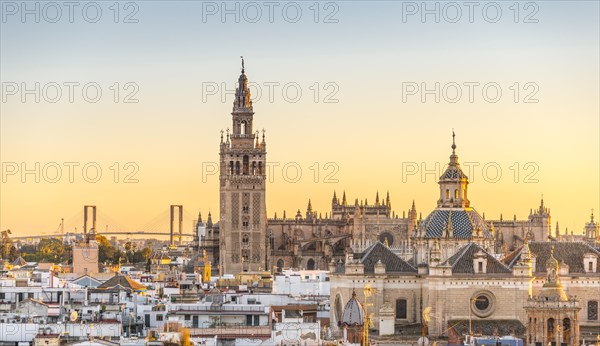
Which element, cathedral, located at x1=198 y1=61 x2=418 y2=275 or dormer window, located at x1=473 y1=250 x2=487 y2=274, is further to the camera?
cathedral, located at x1=198 y1=61 x2=418 y2=275

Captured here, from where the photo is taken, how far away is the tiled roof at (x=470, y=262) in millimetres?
111500

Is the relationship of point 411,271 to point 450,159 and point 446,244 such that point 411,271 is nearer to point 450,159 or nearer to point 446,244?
point 446,244

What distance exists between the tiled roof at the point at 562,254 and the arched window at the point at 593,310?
5.84 feet

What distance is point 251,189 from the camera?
608ft

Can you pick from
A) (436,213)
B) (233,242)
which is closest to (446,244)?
(436,213)

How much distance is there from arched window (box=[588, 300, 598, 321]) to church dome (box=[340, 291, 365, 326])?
45.9 feet

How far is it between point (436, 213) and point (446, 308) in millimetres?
10229

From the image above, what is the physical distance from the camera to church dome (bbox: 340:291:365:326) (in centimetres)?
10662

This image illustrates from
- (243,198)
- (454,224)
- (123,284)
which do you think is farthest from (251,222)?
(454,224)

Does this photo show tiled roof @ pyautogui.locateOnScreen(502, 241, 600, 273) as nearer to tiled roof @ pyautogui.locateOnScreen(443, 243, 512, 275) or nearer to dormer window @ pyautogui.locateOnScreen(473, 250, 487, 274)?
tiled roof @ pyautogui.locateOnScreen(443, 243, 512, 275)

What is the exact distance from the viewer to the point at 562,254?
118 meters

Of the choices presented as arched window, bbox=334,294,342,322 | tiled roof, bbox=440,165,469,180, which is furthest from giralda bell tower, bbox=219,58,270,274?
arched window, bbox=334,294,342,322

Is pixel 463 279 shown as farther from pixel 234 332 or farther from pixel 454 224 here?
pixel 234 332

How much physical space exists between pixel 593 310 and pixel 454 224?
358 inches
